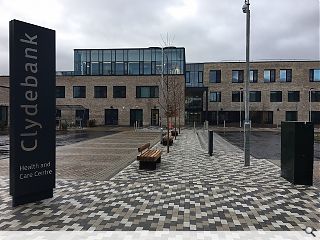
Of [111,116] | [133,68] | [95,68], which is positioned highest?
[95,68]

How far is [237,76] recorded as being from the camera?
5312cm

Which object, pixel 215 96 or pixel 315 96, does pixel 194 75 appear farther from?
pixel 315 96

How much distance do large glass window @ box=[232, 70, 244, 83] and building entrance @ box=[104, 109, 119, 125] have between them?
21.0 m

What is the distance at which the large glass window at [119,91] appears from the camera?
49750 millimetres

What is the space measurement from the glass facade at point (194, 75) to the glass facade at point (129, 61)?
36.5 feet

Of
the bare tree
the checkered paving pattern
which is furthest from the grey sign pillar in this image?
the bare tree

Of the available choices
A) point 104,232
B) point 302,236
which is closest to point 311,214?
point 302,236

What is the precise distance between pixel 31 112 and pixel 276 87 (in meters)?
51.2

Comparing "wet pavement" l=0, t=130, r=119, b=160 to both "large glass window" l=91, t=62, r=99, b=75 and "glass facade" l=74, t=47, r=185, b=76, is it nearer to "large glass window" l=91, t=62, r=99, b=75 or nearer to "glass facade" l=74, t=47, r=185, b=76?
"glass facade" l=74, t=47, r=185, b=76

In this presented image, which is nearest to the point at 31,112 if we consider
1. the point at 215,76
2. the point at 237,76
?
the point at 215,76

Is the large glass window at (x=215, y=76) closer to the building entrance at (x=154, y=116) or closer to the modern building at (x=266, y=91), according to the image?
the modern building at (x=266, y=91)

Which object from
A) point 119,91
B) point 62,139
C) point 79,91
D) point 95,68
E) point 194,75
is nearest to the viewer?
point 62,139

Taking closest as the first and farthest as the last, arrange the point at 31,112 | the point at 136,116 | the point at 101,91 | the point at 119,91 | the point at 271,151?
the point at 31,112
the point at 271,151
the point at 136,116
the point at 119,91
the point at 101,91

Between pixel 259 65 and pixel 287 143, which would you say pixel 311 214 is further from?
pixel 259 65
